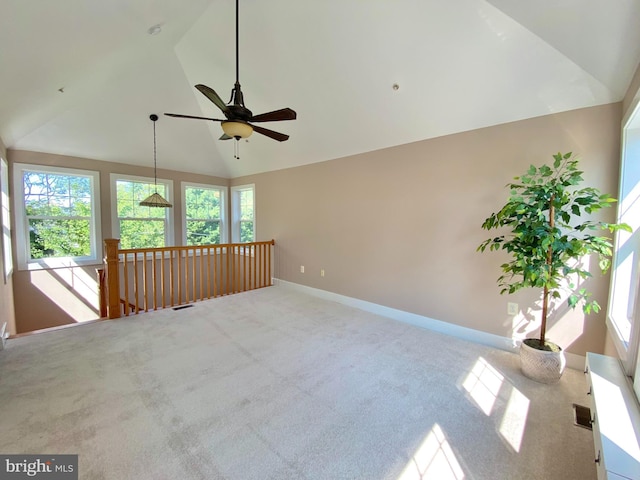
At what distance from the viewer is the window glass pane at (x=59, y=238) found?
170 inches

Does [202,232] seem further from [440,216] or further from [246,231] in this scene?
[440,216]

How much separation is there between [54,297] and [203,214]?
2.94 metres

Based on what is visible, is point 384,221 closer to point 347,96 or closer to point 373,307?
point 373,307

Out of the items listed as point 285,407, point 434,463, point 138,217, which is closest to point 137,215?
point 138,217

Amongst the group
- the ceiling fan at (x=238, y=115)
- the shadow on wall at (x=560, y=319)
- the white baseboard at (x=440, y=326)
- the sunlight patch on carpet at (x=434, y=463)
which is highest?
the ceiling fan at (x=238, y=115)

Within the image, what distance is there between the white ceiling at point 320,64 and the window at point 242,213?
85.6 inches

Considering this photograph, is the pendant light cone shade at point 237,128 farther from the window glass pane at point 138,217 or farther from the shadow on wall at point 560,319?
the window glass pane at point 138,217

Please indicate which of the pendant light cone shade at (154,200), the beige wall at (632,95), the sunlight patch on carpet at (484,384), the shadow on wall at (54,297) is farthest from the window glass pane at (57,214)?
the beige wall at (632,95)

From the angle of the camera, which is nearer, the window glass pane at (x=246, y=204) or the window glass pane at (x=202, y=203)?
the window glass pane at (x=202, y=203)

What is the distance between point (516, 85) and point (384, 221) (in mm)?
1950

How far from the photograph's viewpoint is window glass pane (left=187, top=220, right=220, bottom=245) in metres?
6.13

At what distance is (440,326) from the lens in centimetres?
326

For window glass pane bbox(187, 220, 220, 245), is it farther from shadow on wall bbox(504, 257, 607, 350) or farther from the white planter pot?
the white planter pot

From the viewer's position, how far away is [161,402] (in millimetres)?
1944
